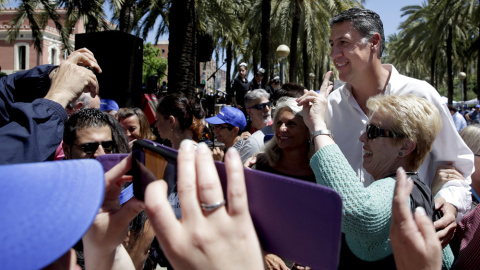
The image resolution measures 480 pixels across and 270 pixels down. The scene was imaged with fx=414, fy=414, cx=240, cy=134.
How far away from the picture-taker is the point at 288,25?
820 inches

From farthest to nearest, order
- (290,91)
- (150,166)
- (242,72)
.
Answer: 1. (242,72)
2. (290,91)
3. (150,166)

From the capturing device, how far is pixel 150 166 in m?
1.00

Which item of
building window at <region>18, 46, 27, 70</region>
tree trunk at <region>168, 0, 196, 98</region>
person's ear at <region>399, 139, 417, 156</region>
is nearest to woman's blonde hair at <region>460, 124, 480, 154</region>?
person's ear at <region>399, 139, 417, 156</region>

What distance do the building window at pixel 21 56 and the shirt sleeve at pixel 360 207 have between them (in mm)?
54083

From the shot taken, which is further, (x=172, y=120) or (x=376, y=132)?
(x=172, y=120)

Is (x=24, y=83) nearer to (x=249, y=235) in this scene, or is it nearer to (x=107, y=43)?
(x=107, y=43)

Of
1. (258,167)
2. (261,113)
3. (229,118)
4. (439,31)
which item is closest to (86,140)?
(258,167)

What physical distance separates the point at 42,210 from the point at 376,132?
158cm

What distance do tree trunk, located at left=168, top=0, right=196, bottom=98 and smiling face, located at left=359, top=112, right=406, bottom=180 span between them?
570 cm

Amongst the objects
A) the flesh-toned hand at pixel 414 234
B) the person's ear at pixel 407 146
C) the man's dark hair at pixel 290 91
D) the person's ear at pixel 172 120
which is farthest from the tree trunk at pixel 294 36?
the flesh-toned hand at pixel 414 234

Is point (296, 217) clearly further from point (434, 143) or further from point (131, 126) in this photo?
point (131, 126)

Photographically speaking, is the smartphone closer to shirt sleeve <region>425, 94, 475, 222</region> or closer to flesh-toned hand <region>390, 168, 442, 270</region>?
flesh-toned hand <region>390, 168, 442, 270</region>

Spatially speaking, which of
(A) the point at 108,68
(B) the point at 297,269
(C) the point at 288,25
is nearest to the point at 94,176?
(B) the point at 297,269

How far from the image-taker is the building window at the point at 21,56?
161ft
